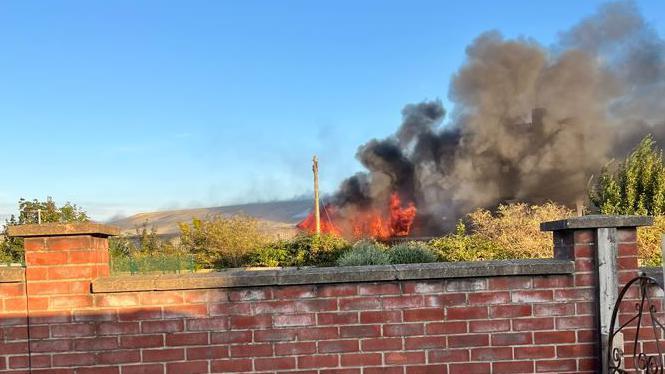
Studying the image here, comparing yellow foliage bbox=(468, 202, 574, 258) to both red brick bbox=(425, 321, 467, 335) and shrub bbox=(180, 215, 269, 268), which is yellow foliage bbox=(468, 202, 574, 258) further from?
shrub bbox=(180, 215, 269, 268)

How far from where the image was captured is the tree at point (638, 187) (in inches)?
722

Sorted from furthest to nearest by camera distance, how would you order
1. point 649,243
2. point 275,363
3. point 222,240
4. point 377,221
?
point 377,221 < point 222,240 < point 649,243 < point 275,363

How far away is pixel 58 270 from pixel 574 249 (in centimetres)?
300

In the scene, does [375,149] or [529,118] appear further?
[375,149]

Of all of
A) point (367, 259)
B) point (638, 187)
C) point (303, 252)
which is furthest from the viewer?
point (303, 252)

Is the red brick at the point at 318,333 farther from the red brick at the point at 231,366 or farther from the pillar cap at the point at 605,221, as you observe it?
the pillar cap at the point at 605,221

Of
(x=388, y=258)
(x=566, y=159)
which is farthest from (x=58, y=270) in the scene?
(x=566, y=159)

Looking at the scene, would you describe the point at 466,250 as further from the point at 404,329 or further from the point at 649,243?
the point at 404,329

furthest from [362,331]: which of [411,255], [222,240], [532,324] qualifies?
[222,240]

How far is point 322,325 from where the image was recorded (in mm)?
3512

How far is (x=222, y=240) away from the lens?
2494 cm

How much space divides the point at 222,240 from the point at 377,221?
17.2 m

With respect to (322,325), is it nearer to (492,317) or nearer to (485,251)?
(492,317)

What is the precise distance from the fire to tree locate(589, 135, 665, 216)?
65.0 ft
